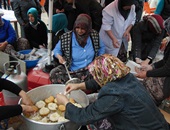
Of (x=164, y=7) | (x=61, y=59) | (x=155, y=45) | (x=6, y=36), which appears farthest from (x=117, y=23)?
(x=6, y=36)

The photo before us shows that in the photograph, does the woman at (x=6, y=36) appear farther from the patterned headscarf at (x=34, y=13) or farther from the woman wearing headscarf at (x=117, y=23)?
the woman wearing headscarf at (x=117, y=23)

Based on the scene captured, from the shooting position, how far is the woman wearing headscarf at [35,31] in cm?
267

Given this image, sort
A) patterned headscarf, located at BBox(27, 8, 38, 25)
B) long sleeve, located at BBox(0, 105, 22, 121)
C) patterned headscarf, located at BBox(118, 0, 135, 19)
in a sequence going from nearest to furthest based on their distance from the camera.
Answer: long sleeve, located at BBox(0, 105, 22, 121) < patterned headscarf, located at BBox(118, 0, 135, 19) < patterned headscarf, located at BBox(27, 8, 38, 25)

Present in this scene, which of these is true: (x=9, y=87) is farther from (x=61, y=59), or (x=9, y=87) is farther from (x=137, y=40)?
(x=137, y=40)

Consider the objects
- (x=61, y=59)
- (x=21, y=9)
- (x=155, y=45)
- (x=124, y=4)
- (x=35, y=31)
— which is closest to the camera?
(x=61, y=59)

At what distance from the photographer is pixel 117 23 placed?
2.33 meters

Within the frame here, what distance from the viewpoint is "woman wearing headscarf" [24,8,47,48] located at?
105 inches

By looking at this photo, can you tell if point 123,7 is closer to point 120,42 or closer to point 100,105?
point 120,42

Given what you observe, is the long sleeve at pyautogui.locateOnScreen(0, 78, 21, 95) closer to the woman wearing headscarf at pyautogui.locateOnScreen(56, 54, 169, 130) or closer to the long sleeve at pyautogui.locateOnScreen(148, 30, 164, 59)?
the woman wearing headscarf at pyautogui.locateOnScreen(56, 54, 169, 130)

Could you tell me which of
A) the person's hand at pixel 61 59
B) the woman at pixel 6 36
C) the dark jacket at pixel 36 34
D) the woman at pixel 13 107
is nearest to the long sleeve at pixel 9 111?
the woman at pixel 13 107

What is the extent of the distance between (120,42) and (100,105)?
1.56 meters

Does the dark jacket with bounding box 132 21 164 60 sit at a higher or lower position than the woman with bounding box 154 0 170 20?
lower

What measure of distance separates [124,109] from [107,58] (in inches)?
11.6

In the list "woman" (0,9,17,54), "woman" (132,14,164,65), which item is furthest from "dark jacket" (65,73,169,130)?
"woman" (0,9,17,54)
